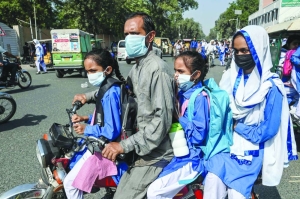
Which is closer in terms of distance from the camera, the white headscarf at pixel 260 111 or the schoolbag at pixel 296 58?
the white headscarf at pixel 260 111

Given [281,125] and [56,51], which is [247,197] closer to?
[281,125]

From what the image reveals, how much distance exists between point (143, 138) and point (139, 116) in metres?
0.15

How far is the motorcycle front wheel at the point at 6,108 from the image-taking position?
5742mm

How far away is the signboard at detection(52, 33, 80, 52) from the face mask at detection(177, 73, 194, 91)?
39.0ft

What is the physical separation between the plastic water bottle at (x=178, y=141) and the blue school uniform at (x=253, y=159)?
0.70 ft

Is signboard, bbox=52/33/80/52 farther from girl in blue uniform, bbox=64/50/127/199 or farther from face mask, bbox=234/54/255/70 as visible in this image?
face mask, bbox=234/54/255/70

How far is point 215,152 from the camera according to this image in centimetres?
188

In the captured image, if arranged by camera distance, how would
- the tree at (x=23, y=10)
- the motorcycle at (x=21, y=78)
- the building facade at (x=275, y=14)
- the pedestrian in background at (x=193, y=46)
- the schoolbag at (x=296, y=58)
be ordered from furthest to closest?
the tree at (x=23, y=10) → the building facade at (x=275, y=14) → the motorcycle at (x=21, y=78) → the schoolbag at (x=296, y=58) → the pedestrian in background at (x=193, y=46)

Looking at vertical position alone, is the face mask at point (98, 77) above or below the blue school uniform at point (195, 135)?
above

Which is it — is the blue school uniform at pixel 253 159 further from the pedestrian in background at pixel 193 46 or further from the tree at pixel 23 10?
the tree at pixel 23 10

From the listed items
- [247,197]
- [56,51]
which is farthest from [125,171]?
[56,51]

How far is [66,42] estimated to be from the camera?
43.9 feet

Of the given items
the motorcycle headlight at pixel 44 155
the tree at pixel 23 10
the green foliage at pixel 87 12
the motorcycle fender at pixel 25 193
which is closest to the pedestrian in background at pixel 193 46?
the motorcycle headlight at pixel 44 155

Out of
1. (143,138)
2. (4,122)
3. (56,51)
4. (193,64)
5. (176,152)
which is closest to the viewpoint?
A: (143,138)
